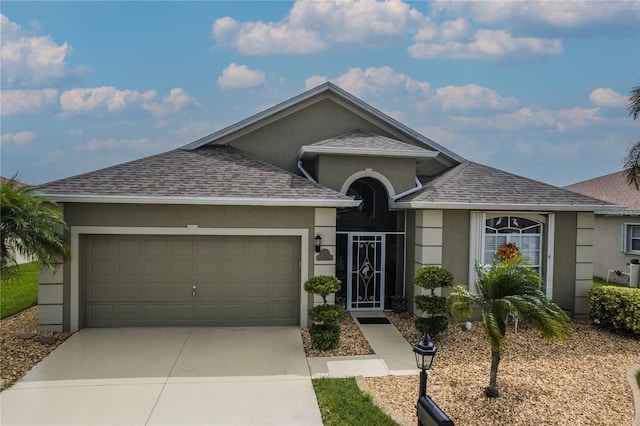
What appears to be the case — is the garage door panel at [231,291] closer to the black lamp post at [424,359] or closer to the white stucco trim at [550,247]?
the black lamp post at [424,359]

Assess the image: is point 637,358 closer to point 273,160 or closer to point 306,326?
point 306,326

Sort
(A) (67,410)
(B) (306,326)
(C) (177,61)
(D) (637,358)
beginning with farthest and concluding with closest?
(C) (177,61)
(B) (306,326)
(D) (637,358)
(A) (67,410)

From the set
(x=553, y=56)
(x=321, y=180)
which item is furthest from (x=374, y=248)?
(x=553, y=56)

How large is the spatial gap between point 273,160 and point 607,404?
10.4m

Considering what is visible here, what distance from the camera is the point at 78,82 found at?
15.0 m

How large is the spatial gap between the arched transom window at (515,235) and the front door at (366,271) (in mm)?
2834

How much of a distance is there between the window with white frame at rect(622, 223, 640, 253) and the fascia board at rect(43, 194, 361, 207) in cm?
1404

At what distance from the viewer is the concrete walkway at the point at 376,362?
7.32 m

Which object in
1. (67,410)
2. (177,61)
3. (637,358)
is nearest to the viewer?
(67,410)

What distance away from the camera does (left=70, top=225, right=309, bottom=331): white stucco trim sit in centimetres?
938

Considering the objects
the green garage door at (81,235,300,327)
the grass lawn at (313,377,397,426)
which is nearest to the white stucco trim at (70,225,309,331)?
the green garage door at (81,235,300,327)

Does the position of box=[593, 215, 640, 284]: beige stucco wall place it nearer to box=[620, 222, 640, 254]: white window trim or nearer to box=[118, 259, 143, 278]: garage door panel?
box=[620, 222, 640, 254]: white window trim

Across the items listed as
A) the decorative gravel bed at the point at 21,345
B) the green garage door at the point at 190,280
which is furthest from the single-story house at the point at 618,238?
the decorative gravel bed at the point at 21,345

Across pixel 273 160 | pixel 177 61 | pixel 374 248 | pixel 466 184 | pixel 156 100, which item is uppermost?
pixel 177 61
